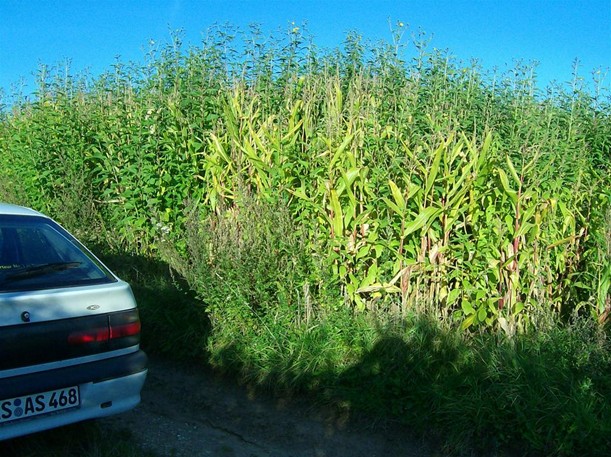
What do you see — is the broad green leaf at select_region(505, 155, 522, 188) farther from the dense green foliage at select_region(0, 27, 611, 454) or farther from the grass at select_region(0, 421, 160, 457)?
the grass at select_region(0, 421, 160, 457)

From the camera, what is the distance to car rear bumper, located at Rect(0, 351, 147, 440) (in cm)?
396

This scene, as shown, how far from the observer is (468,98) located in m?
6.54

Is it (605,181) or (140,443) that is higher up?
(605,181)

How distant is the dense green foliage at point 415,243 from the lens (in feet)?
16.8

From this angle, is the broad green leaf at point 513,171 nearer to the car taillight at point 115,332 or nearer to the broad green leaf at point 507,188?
the broad green leaf at point 507,188

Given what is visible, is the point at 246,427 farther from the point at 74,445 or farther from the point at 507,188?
the point at 507,188

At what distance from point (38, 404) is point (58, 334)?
0.43 metres

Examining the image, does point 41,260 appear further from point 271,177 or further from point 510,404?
point 510,404

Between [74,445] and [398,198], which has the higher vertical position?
[398,198]

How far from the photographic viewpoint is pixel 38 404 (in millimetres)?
4059

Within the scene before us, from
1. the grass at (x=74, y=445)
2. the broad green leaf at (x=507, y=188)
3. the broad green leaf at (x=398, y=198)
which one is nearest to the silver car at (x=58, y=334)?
the grass at (x=74, y=445)

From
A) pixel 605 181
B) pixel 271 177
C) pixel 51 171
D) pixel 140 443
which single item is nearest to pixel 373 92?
pixel 271 177

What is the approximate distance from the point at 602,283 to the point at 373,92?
2891 mm

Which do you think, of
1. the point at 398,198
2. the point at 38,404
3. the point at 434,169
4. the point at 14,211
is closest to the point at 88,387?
the point at 38,404
